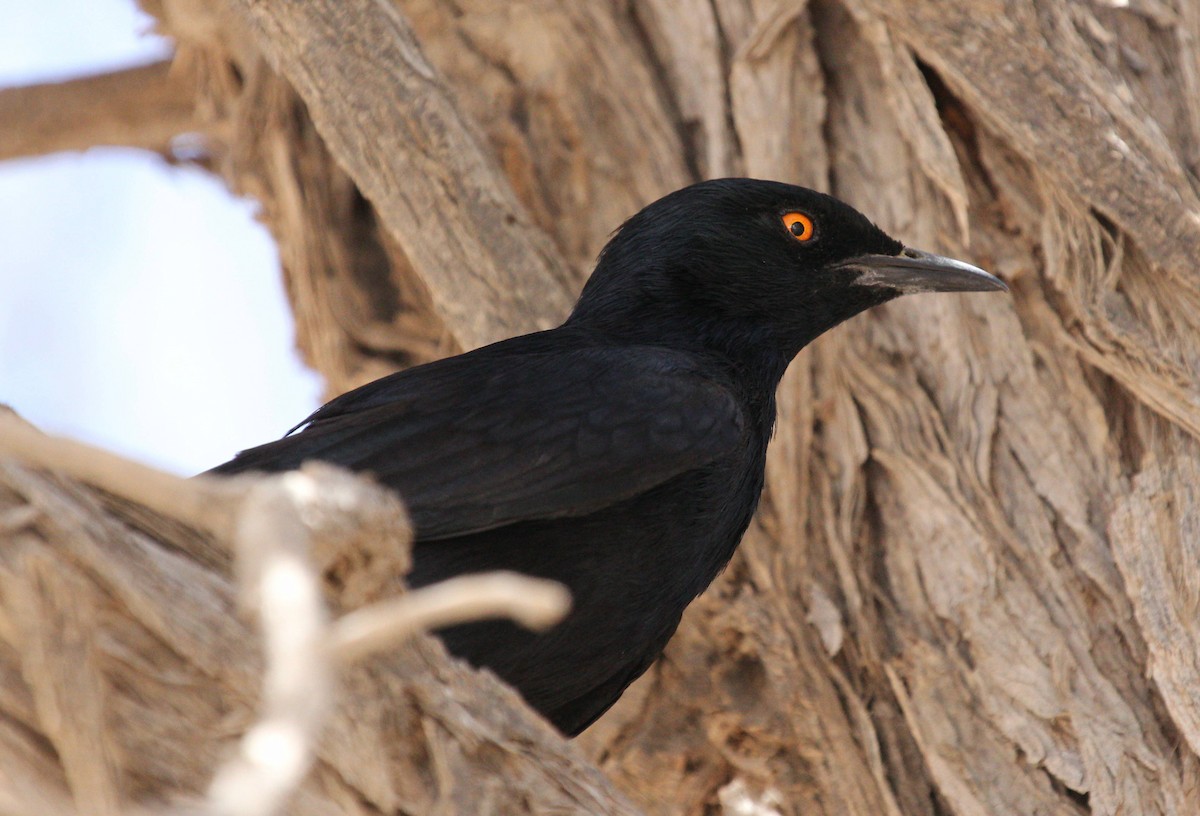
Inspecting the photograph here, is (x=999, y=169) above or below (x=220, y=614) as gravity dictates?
above

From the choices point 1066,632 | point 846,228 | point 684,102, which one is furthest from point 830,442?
point 684,102

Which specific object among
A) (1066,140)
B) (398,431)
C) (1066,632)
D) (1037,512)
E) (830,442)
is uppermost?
(1066,140)

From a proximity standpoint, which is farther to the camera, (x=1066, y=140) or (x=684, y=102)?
(x=684, y=102)

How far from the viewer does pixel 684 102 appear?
17.1 feet

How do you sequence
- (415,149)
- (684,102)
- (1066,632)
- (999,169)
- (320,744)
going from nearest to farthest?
1. (320,744)
2. (1066,632)
3. (415,149)
4. (999,169)
5. (684,102)

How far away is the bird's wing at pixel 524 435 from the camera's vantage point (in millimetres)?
3586

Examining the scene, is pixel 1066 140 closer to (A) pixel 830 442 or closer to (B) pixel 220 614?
(A) pixel 830 442

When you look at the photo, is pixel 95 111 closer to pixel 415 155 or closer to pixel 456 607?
pixel 415 155

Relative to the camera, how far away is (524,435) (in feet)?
12.3

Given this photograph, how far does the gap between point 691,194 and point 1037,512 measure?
143cm

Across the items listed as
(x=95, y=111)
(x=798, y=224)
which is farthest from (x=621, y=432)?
(x=95, y=111)

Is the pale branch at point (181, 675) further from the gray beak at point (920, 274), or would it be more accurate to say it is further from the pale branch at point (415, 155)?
the gray beak at point (920, 274)

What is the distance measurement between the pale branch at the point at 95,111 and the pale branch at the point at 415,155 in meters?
2.50

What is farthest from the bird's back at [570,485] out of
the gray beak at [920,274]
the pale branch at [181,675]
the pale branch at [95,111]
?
the pale branch at [95,111]
